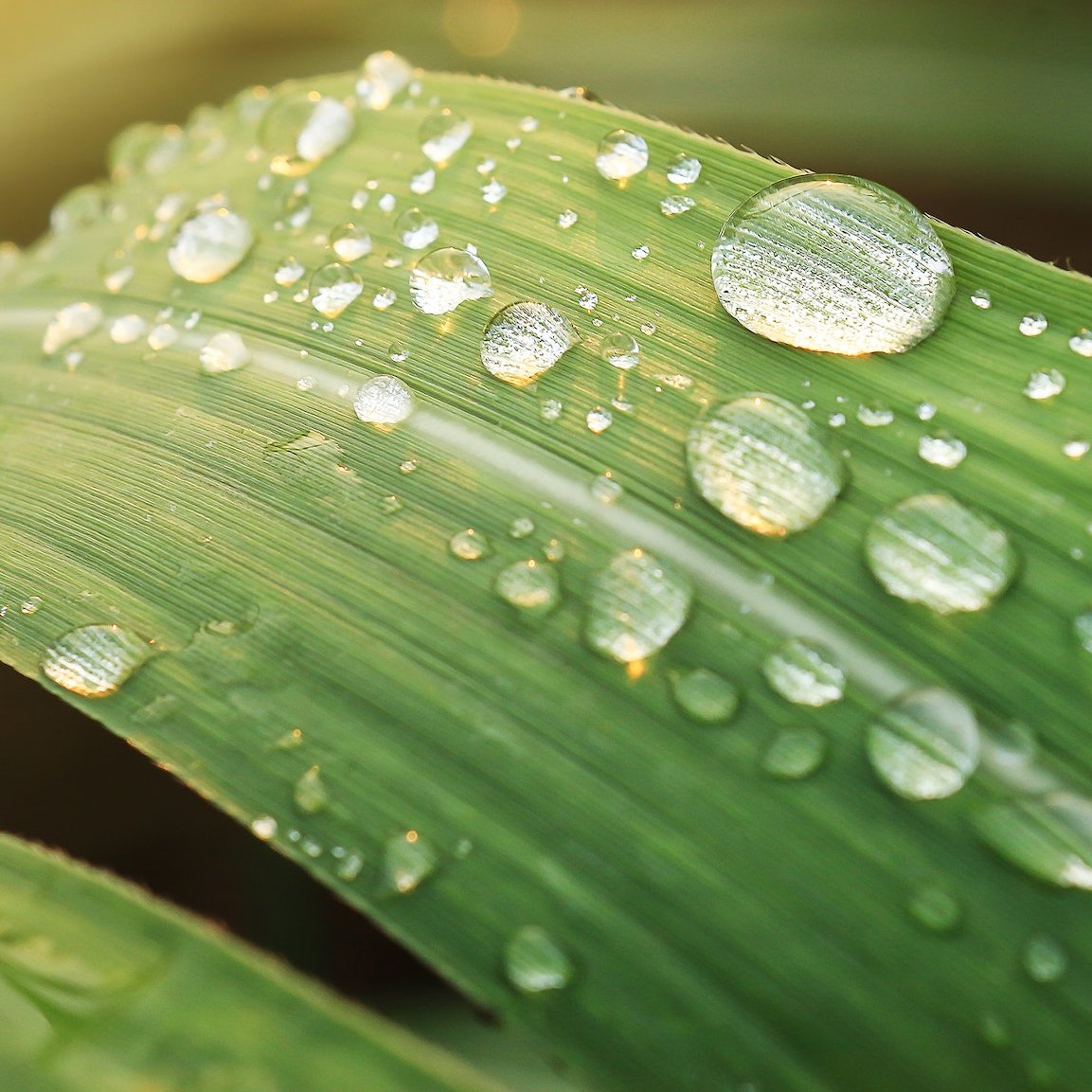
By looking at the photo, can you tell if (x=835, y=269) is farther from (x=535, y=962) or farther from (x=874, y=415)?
(x=535, y=962)

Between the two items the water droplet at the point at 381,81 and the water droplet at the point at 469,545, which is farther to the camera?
the water droplet at the point at 381,81

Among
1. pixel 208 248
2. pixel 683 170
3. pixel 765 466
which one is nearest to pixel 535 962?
pixel 765 466

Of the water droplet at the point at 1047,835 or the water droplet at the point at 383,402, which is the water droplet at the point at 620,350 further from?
the water droplet at the point at 1047,835

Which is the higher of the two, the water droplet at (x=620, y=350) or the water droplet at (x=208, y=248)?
the water droplet at (x=208, y=248)

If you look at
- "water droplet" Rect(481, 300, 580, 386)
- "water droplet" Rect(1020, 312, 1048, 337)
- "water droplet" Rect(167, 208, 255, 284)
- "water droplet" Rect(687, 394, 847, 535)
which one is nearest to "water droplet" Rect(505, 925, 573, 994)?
"water droplet" Rect(687, 394, 847, 535)

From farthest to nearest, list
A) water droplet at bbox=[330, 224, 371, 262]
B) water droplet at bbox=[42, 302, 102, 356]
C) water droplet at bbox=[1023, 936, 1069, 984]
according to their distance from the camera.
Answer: water droplet at bbox=[42, 302, 102, 356], water droplet at bbox=[330, 224, 371, 262], water droplet at bbox=[1023, 936, 1069, 984]

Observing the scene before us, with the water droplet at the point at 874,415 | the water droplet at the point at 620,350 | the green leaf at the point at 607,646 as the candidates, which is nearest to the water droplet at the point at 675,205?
the green leaf at the point at 607,646

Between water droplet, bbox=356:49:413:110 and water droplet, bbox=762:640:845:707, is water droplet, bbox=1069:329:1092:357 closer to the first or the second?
water droplet, bbox=762:640:845:707
